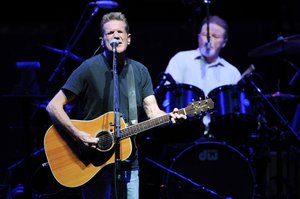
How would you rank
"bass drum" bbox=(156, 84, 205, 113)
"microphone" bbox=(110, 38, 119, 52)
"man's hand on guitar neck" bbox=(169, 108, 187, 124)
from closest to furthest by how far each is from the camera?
"microphone" bbox=(110, 38, 119, 52)
"man's hand on guitar neck" bbox=(169, 108, 187, 124)
"bass drum" bbox=(156, 84, 205, 113)

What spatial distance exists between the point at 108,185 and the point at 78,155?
379 millimetres

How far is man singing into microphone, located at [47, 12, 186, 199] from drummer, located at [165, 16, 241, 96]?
217 centimetres

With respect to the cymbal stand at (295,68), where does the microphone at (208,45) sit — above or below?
above

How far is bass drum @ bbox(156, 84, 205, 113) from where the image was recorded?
19.1 ft

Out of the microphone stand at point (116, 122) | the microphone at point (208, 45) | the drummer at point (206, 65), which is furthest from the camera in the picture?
the drummer at point (206, 65)

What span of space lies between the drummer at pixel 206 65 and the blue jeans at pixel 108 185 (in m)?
2.52

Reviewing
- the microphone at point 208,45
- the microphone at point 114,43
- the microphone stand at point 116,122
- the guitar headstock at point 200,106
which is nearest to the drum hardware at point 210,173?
the microphone at point 208,45

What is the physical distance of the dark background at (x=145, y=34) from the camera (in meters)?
7.66

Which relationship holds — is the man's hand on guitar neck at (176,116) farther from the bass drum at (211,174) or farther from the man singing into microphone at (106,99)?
the bass drum at (211,174)

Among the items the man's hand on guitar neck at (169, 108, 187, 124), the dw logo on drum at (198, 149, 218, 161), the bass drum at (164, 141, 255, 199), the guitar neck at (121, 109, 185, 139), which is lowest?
the bass drum at (164, 141, 255, 199)

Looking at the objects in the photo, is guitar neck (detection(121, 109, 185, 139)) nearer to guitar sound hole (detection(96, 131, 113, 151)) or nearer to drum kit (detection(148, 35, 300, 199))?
guitar sound hole (detection(96, 131, 113, 151))

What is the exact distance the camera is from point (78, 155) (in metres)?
4.45

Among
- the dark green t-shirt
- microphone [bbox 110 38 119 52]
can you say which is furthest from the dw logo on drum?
microphone [bbox 110 38 119 52]

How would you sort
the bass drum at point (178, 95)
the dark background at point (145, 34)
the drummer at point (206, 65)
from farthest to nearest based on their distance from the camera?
the dark background at point (145, 34), the drummer at point (206, 65), the bass drum at point (178, 95)
